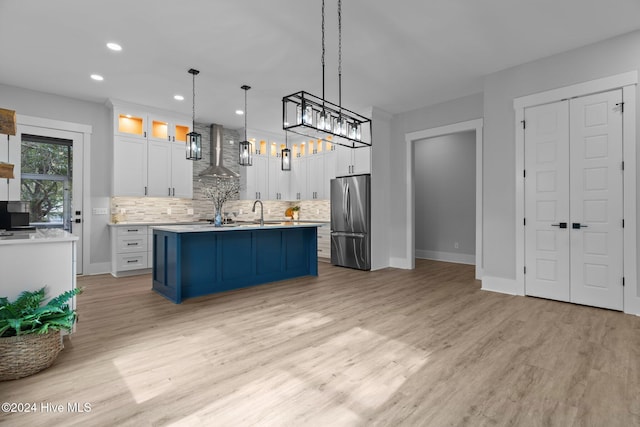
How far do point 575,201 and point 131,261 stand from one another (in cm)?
658

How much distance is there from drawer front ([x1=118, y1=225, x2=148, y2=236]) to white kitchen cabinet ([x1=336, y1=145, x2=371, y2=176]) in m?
3.75

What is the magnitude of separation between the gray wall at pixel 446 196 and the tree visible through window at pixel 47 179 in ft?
23.2

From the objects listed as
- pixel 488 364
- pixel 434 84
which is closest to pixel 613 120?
pixel 434 84

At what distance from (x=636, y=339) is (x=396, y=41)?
12.1 ft

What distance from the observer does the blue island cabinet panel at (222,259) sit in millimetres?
4121

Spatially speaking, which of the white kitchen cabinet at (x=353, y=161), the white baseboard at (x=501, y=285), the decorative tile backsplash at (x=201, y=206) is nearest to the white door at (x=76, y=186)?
the decorative tile backsplash at (x=201, y=206)

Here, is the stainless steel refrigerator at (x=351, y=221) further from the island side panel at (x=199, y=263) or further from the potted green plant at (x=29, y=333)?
the potted green plant at (x=29, y=333)

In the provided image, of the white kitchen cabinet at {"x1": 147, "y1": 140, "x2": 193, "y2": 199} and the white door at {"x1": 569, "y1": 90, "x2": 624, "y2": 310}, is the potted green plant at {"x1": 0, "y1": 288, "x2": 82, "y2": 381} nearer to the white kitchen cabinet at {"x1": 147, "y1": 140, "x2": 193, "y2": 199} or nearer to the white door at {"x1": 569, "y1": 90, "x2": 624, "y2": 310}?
the white kitchen cabinet at {"x1": 147, "y1": 140, "x2": 193, "y2": 199}

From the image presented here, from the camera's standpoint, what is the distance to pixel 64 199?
18.1 feet

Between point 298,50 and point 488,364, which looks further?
point 298,50

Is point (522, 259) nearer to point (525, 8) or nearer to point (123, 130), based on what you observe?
point (525, 8)

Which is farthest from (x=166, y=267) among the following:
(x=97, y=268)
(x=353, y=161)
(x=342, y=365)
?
(x=353, y=161)

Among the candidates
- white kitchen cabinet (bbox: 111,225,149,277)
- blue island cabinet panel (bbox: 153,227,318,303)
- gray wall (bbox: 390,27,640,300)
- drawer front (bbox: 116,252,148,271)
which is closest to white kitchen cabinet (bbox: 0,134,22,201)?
white kitchen cabinet (bbox: 111,225,149,277)

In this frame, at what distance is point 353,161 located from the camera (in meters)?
6.40
